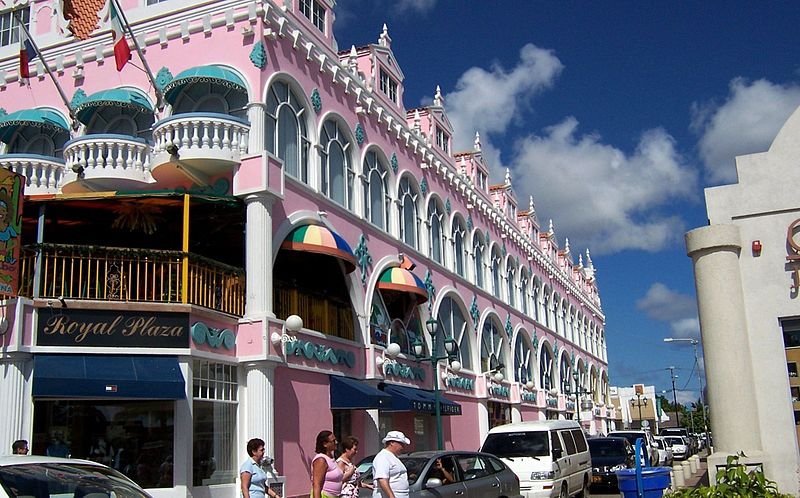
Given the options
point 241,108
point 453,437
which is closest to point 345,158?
point 241,108

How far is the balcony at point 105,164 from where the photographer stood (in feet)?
63.6

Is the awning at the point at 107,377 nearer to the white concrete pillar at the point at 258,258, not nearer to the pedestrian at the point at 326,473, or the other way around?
the white concrete pillar at the point at 258,258

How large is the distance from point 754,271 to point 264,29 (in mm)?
12813

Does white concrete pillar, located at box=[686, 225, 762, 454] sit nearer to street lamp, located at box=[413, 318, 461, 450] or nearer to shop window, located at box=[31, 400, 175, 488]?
shop window, located at box=[31, 400, 175, 488]

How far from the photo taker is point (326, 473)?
34.7ft

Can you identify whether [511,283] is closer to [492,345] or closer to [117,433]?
[492,345]

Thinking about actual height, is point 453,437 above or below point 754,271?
below

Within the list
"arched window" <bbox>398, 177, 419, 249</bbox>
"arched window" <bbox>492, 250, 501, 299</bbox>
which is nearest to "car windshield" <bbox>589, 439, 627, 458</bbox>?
"arched window" <bbox>398, 177, 419, 249</bbox>

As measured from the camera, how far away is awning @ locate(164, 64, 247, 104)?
1988cm

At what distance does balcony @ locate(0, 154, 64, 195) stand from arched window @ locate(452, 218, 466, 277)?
16852 mm

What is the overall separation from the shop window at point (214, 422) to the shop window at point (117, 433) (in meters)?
0.66

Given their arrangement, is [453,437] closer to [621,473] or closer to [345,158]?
[345,158]

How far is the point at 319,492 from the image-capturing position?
10305 mm

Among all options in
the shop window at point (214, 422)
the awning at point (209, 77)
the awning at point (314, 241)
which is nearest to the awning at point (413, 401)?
the awning at point (314, 241)
